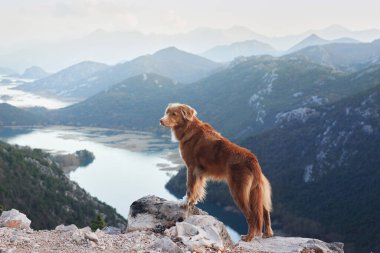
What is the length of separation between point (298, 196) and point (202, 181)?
121 m

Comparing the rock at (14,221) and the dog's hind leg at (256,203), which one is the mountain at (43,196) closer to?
the rock at (14,221)

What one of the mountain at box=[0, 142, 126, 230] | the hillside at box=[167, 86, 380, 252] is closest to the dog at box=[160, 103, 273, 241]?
the mountain at box=[0, 142, 126, 230]

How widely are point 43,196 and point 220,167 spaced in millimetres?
99016

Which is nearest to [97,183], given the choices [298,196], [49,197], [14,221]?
[49,197]

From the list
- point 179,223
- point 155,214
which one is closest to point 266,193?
point 179,223

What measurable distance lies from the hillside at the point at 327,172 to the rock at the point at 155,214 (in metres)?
84.9

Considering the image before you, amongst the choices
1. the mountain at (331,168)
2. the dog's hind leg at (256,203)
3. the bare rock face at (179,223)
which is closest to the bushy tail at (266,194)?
the dog's hind leg at (256,203)

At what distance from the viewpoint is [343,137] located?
→ 14088 centimetres

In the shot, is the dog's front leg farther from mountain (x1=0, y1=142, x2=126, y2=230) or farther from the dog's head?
mountain (x1=0, y1=142, x2=126, y2=230)

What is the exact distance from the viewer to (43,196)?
338 ft

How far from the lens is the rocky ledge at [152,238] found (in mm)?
9734

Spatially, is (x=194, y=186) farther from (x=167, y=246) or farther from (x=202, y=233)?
(x=167, y=246)

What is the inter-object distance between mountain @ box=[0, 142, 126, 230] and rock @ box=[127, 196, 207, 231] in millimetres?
78983

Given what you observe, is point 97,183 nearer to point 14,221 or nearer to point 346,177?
point 346,177
